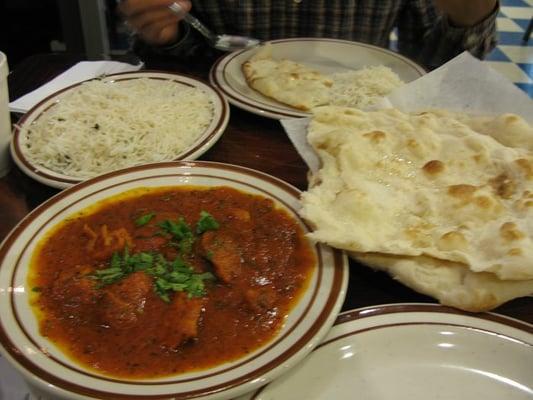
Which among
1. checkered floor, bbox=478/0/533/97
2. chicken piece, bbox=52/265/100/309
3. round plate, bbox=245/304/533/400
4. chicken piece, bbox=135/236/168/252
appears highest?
chicken piece, bbox=135/236/168/252

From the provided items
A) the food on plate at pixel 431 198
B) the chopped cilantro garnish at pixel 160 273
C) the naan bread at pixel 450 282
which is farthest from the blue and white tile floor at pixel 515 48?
the chopped cilantro garnish at pixel 160 273

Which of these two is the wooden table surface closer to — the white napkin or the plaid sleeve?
the white napkin

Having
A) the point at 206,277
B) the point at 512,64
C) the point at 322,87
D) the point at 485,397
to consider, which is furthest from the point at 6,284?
the point at 512,64

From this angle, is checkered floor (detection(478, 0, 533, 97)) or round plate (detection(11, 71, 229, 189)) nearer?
round plate (detection(11, 71, 229, 189))

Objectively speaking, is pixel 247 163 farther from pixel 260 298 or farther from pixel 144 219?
pixel 260 298

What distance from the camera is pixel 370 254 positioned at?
1.57 m

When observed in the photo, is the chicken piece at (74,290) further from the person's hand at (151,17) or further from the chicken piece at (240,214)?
the person's hand at (151,17)

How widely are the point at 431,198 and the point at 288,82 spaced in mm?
1252

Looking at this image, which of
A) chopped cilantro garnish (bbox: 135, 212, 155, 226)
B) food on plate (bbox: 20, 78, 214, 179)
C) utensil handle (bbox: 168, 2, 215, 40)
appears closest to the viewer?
chopped cilantro garnish (bbox: 135, 212, 155, 226)

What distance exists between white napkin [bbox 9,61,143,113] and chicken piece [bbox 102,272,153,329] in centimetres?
147

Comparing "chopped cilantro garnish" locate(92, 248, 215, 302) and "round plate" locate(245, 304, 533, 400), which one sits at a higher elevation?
"chopped cilantro garnish" locate(92, 248, 215, 302)

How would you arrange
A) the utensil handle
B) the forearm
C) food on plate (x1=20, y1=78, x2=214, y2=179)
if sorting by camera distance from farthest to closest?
the forearm → the utensil handle → food on plate (x1=20, y1=78, x2=214, y2=179)

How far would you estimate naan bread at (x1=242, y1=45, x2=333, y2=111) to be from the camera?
2574 mm

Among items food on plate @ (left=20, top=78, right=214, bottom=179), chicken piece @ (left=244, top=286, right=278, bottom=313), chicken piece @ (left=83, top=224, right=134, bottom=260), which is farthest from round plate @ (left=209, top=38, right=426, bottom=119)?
chicken piece @ (left=244, top=286, right=278, bottom=313)
